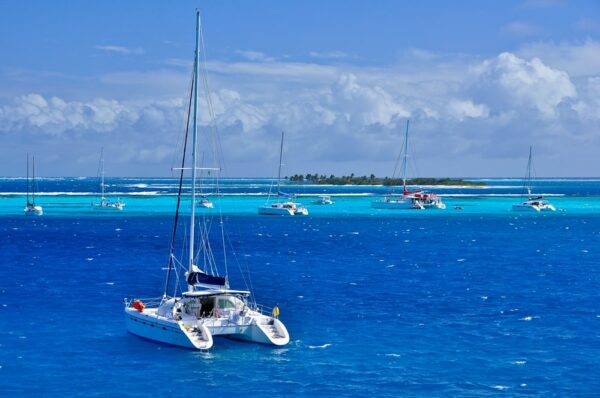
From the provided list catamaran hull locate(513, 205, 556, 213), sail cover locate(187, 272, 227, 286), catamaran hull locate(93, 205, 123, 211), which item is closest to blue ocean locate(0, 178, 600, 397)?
sail cover locate(187, 272, 227, 286)

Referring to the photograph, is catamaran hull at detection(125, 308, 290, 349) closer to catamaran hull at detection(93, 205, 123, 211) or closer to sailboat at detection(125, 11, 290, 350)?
sailboat at detection(125, 11, 290, 350)

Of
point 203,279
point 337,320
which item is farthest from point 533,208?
point 203,279

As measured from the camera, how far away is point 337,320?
161 ft

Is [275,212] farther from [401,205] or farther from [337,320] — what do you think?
[337,320]

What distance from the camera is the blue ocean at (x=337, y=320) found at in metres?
36.2

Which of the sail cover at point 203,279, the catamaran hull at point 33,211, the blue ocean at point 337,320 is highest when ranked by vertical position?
the sail cover at point 203,279

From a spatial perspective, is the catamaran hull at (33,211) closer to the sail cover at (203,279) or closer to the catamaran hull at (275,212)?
the catamaran hull at (275,212)

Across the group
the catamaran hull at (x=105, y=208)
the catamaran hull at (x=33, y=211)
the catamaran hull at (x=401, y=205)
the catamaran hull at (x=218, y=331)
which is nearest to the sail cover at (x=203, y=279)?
the catamaran hull at (x=218, y=331)

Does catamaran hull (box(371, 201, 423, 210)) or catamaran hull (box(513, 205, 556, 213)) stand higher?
catamaran hull (box(513, 205, 556, 213))

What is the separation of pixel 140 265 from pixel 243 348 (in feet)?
121

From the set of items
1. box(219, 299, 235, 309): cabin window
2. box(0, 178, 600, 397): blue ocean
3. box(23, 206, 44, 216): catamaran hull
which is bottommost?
box(23, 206, 44, 216): catamaran hull

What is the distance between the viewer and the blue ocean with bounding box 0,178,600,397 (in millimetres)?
36188

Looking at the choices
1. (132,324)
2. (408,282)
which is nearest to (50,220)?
(408,282)

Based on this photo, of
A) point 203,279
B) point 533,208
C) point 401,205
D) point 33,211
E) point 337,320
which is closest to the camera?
point 203,279
